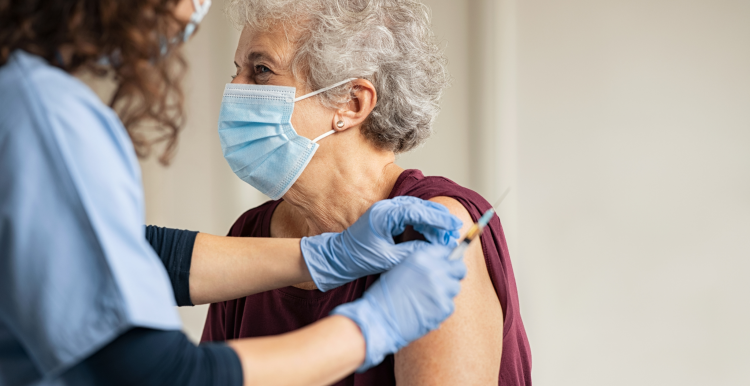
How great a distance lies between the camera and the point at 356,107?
138 centimetres

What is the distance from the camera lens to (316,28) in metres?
1.35

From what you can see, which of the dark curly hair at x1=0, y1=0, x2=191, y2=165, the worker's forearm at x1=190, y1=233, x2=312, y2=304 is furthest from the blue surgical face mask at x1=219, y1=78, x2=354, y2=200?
the dark curly hair at x1=0, y1=0, x2=191, y2=165

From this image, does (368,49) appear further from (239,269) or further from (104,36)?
(104,36)

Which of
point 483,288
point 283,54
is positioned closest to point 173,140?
point 283,54

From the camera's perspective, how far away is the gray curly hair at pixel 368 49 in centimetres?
133

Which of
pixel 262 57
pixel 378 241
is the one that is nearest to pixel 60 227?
pixel 378 241

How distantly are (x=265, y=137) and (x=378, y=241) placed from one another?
458 millimetres

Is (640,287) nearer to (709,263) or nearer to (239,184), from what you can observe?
(709,263)

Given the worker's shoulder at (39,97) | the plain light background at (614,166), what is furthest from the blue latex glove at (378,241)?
the plain light background at (614,166)

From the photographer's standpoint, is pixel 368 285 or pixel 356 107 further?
pixel 356 107

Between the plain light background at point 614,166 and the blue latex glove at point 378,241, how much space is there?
125 cm

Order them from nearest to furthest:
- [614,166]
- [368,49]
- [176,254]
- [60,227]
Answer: [60,227] → [176,254] → [368,49] → [614,166]

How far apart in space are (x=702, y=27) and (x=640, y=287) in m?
0.96

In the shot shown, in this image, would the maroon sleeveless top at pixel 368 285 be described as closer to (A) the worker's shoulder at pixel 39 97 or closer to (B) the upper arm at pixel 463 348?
(B) the upper arm at pixel 463 348
